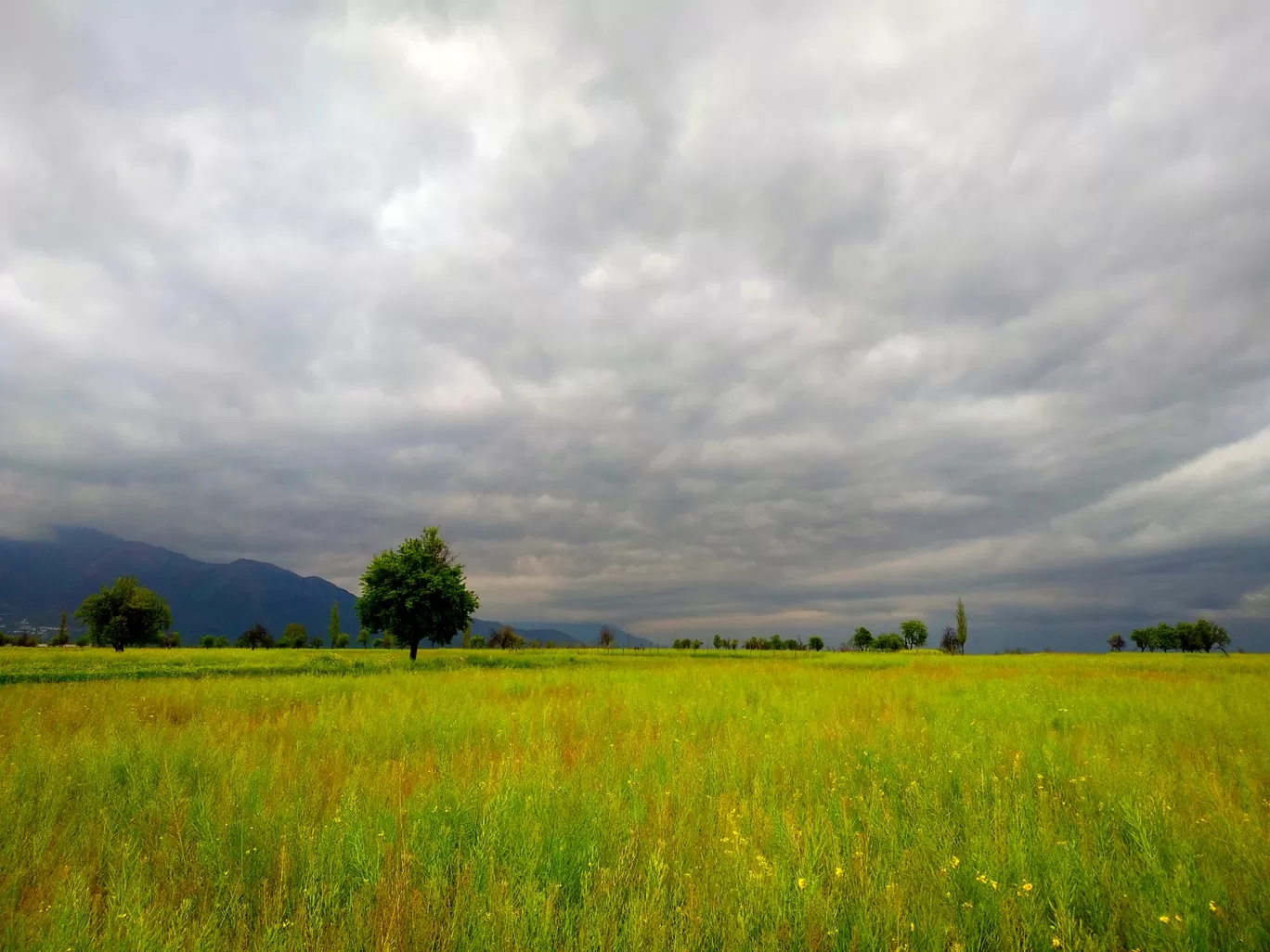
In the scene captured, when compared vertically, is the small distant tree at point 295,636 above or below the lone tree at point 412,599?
below

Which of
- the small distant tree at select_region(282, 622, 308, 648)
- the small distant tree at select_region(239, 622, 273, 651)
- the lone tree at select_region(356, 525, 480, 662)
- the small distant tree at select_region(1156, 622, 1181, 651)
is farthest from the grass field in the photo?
the small distant tree at select_region(1156, 622, 1181, 651)

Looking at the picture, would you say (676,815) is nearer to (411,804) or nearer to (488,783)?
(488,783)

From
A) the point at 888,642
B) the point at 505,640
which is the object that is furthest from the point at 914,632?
the point at 505,640

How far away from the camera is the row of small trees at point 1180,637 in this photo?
122 meters

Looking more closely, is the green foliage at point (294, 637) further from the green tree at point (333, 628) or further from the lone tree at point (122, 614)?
the lone tree at point (122, 614)

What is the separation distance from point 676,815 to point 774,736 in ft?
14.6

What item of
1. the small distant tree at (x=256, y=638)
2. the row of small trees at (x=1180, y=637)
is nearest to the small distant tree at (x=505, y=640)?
the small distant tree at (x=256, y=638)

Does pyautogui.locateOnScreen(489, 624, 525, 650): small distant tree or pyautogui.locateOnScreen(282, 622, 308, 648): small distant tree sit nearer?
pyautogui.locateOnScreen(489, 624, 525, 650): small distant tree

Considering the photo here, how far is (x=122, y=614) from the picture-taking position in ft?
213

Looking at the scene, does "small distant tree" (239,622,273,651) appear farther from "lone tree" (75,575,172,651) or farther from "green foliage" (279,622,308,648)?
"lone tree" (75,575,172,651)

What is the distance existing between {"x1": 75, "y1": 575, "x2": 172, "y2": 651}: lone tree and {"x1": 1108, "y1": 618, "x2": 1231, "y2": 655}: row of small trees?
170 m

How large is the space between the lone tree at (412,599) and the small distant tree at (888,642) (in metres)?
121

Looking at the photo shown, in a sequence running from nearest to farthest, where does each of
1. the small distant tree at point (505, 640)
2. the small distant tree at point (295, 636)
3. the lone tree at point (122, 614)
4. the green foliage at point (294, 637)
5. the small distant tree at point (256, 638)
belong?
the lone tree at point (122, 614) < the small distant tree at point (505, 640) < the small distant tree at point (256, 638) < the green foliage at point (294, 637) < the small distant tree at point (295, 636)

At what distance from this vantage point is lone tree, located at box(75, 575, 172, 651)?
211 feet
